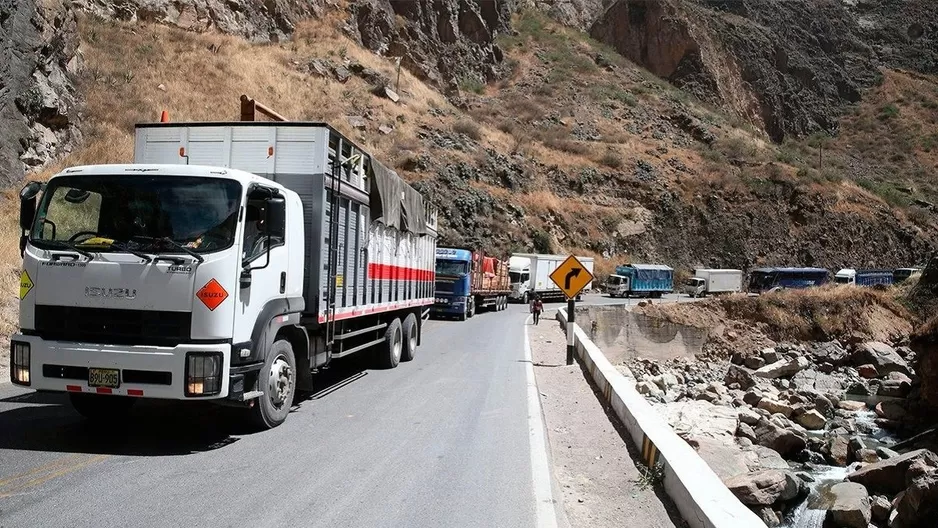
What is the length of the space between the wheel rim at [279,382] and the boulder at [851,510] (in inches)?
294

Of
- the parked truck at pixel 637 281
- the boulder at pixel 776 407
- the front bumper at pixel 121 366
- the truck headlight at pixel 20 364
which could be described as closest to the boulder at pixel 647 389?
the boulder at pixel 776 407

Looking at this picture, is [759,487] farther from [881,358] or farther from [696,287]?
[696,287]

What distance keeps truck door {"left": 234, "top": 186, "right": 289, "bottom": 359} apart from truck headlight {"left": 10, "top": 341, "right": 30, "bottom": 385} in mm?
1929

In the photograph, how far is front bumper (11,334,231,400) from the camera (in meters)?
6.14

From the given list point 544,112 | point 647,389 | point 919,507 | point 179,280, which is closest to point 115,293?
point 179,280

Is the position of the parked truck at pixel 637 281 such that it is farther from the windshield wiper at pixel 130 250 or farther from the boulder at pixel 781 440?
the windshield wiper at pixel 130 250

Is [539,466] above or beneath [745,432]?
above

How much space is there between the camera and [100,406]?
735 centimetres

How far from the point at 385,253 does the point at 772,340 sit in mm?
29842

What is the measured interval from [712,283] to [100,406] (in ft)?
182

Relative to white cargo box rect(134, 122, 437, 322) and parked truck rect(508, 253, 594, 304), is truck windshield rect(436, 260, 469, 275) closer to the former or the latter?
parked truck rect(508, 253, 594, 304)

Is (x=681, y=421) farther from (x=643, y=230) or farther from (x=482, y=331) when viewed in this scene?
(x=643, y=230)

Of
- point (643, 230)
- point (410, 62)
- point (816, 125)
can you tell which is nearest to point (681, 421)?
point (643, 230)

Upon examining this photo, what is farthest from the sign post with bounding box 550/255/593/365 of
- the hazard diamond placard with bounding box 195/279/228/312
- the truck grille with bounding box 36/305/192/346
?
the truck grille with bounding box 36/305/192/346
